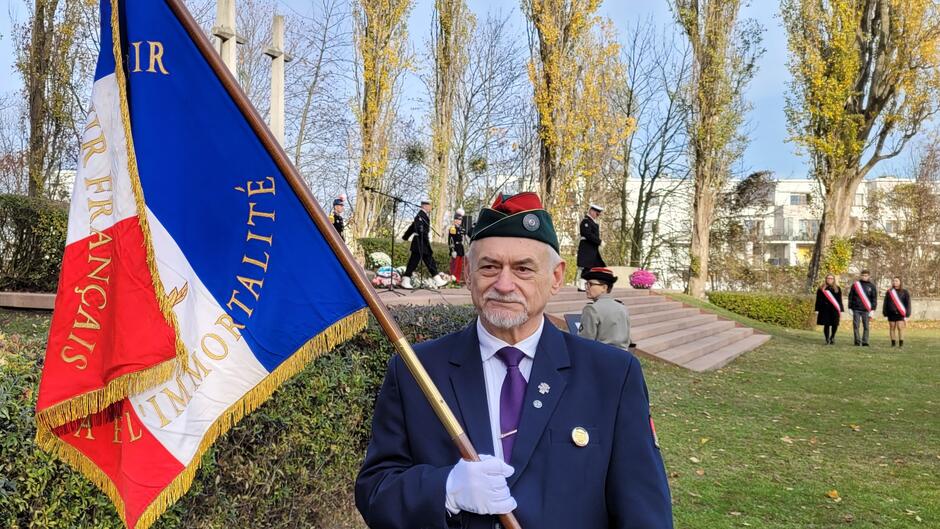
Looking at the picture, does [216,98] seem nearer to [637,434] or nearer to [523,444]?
[523,444]

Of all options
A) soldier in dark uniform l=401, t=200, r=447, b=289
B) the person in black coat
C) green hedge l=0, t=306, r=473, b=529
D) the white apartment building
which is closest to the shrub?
soldier in dark uniform l=401, t=200, r=447, b=289

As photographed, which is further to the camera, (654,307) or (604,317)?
(654,307)

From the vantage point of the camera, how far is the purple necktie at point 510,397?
175cm

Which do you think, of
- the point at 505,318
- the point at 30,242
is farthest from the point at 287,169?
the point at 30,242

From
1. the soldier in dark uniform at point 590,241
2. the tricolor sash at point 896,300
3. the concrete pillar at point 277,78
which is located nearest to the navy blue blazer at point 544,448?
the concrete pillar at point 277,78

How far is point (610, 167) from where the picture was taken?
3866cm

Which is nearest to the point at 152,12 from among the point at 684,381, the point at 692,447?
the point at 692,447

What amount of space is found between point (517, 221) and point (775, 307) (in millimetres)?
27472

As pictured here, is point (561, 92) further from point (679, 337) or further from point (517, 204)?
point (517, 204)

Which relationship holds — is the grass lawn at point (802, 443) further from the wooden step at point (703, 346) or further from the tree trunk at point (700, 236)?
the tree trunk at point (700, 236)

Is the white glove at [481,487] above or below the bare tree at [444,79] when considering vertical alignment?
below

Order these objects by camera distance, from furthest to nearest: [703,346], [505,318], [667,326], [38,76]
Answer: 1. [38,76]
2. [667,326]
3. [703,346]
4. [505,318]

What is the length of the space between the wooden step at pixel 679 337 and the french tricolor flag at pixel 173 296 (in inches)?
481

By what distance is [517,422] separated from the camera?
69.1 inches
